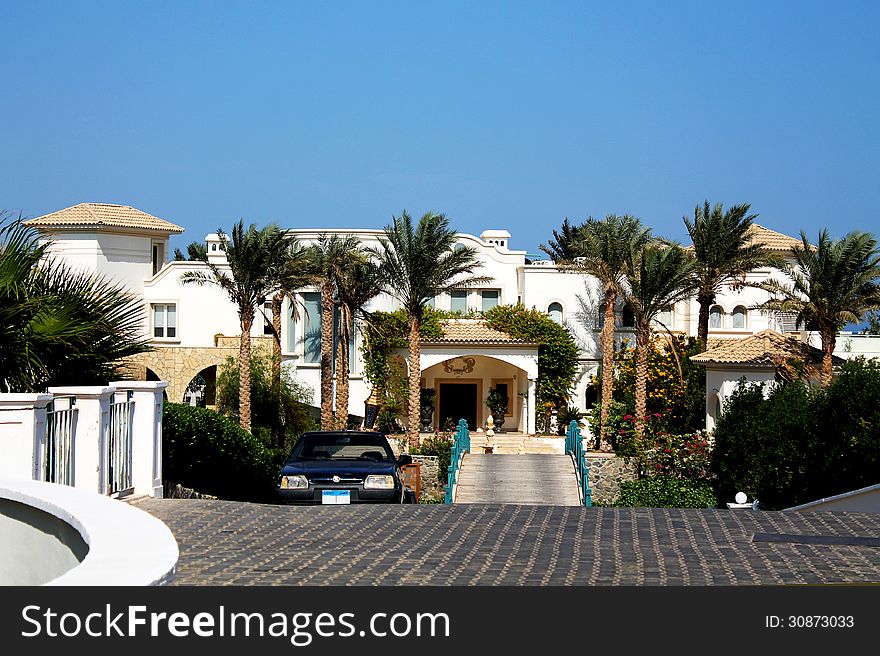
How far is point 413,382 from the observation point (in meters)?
42.8

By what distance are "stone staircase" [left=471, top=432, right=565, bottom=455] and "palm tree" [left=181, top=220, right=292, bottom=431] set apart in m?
8.89

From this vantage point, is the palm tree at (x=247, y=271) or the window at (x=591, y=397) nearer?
the palm tree at (x=247, y=271)

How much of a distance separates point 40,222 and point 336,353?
1503cm

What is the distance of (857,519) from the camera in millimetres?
12680

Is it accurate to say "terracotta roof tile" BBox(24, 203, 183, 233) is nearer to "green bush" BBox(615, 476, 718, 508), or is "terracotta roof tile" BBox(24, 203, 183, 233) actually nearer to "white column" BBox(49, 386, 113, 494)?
"green bush" BBox(615, 476, 718, 508)

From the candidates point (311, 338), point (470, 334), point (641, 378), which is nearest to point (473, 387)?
point (470, 334)

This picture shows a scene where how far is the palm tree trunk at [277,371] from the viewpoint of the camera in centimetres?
4572

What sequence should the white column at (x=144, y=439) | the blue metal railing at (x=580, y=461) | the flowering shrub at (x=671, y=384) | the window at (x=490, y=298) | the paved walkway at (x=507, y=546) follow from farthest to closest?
the window at (x=490, y=298) < the flowering shrub at (x=671, y=384) < the blue metal railing at (x=580, y=461) < the white column at (x=144, y=439) < the paved walkway at (x=507, y=546)

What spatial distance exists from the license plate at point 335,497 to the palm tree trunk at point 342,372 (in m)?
28.5

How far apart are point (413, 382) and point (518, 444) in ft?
15.2

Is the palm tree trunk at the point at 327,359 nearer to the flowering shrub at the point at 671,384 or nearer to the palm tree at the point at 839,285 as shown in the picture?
the flowering shrub at the point at 671,384

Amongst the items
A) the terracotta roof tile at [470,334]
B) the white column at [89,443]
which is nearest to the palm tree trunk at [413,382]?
the terracotta roof tile at [470,334]

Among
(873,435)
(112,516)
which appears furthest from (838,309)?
(112,516)

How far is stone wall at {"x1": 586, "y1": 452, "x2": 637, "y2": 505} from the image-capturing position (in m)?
38.1
